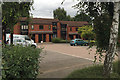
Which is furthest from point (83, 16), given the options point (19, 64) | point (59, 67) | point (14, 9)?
point (19, 64)

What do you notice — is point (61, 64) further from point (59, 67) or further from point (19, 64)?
point (19, 64)

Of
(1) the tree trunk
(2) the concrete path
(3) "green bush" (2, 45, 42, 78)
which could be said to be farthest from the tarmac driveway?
(1) the tree trunk

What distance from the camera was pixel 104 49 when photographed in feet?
18.5

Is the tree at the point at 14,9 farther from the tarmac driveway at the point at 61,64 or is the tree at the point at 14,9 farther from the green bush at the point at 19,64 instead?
the tarmac driveway at the point at 61,64

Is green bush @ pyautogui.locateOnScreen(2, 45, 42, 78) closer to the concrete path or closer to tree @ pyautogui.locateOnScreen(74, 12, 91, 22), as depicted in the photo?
the concrete path

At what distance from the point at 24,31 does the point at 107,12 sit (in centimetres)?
3405

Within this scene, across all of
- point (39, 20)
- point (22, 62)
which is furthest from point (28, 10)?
point (39, 20)

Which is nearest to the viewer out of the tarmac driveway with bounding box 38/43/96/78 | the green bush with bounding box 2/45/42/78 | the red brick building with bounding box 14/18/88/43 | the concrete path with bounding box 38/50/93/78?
the green bush with bounding box 2/45/42/78

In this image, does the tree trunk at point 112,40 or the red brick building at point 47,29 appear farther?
the red brick building at point 47,29

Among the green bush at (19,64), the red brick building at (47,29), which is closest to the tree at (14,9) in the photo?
the green bush at (19,64)

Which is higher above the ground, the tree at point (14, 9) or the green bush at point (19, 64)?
the tree at point (14, 9)

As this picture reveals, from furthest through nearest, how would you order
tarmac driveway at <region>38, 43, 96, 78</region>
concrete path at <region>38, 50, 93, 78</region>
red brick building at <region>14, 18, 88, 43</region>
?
red brick building at <region>14, 18, 88, 43</region> < tarmac driveway at <region>38, 43, 96, 78</region> < concrete path at <region>38, 50, 93, 78</region>

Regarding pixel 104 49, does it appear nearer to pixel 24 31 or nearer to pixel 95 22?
pixel 95 22

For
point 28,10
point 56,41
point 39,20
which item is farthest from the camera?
point 39,20
